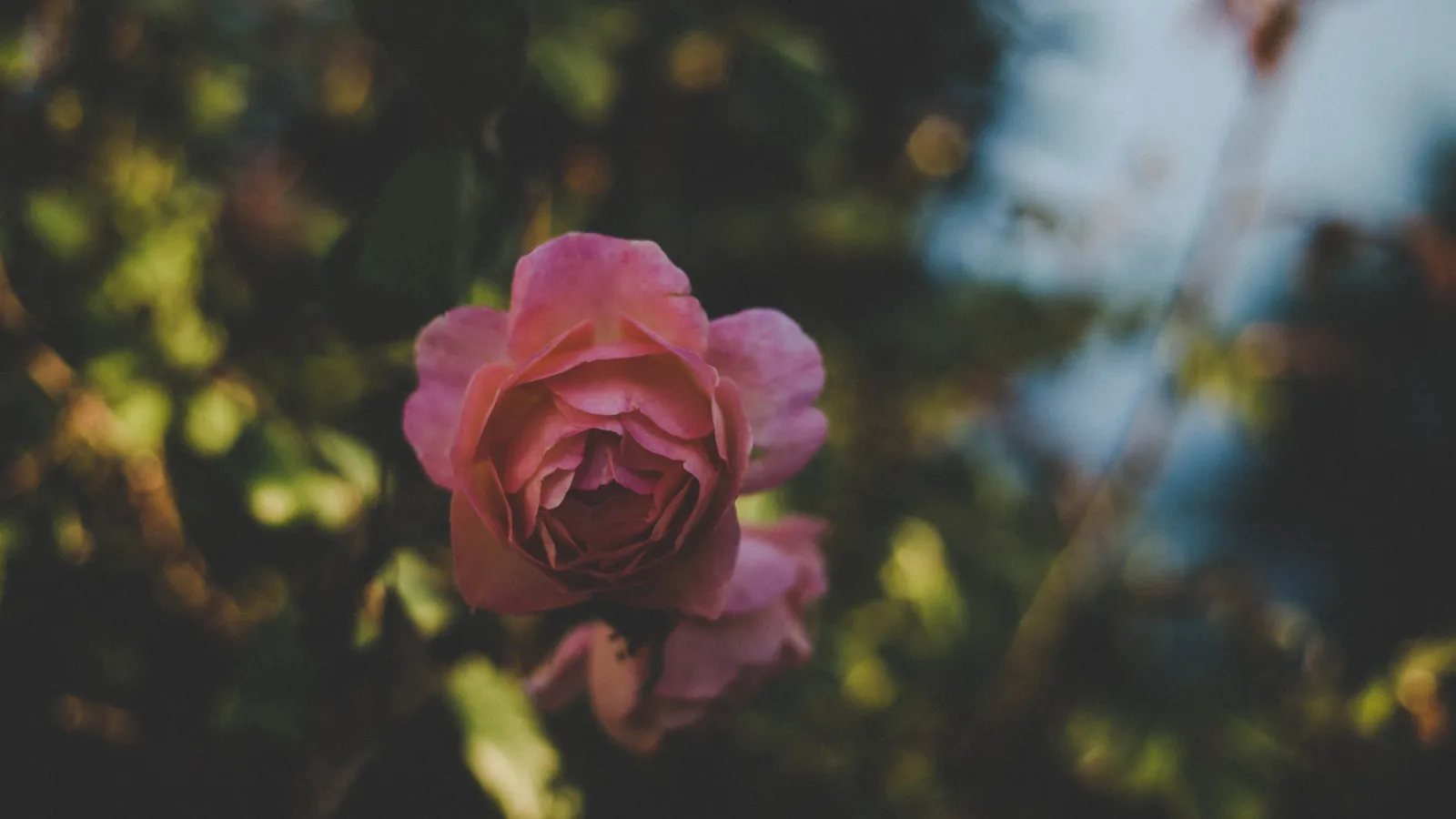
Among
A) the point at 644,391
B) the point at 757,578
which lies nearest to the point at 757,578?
the point at 757,578

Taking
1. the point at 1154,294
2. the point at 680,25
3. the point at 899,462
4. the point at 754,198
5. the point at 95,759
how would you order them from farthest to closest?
the point at 754,198
the point at 899,462
the point at 1154,294
the point at 680,25
the point at 95,759

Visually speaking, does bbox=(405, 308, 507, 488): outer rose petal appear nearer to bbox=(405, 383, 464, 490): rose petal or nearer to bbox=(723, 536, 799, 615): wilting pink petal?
bbox=(405, 383, 464, 490): rose petal

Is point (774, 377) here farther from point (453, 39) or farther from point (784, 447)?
point (453, 39)

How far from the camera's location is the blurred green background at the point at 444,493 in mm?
436

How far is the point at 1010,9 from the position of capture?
73.7 inches

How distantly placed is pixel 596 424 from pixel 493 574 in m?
0.07

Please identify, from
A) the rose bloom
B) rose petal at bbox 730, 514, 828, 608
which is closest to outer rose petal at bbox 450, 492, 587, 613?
the rose bloom

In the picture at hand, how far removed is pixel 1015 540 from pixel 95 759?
1212 millimetres

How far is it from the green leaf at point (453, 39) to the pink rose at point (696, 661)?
24 cm

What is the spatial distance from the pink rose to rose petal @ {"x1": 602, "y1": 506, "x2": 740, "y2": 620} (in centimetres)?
5

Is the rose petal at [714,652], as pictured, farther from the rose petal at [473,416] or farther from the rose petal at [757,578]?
the rose petal at [473,416]

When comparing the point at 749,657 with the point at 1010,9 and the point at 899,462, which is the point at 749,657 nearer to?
the point at 899,462

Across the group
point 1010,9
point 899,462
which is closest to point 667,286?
point 899,462

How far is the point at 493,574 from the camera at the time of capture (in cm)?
33
